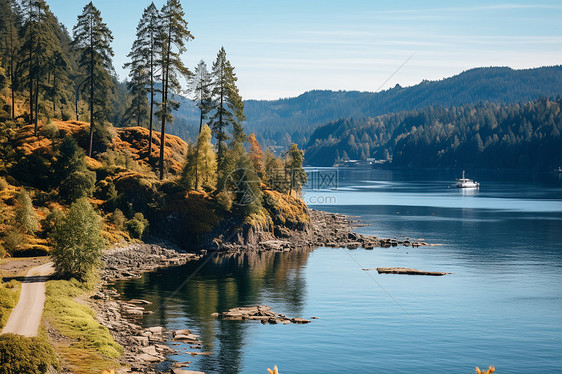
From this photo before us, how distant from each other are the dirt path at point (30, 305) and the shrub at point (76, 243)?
2.59m

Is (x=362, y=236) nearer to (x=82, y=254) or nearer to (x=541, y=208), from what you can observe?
(x=82, y=254)

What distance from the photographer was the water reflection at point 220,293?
4988 centimetres

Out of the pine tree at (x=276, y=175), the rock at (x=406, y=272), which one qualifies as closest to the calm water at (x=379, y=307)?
the rock at (x=406, y=272)

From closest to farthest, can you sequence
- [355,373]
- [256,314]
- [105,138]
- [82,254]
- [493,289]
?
[355,373] < [256,314] < [82,254] < [493,289] < [105,138]

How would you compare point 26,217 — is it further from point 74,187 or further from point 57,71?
point 57,71

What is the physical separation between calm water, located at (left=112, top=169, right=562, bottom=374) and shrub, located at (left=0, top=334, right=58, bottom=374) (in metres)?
11.6

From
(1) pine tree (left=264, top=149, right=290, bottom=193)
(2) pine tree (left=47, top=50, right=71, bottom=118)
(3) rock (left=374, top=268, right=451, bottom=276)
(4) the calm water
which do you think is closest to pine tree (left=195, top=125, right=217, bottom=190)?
(4) the calm water

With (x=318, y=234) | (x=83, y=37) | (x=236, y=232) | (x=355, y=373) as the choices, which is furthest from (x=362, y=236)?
(x=355, y=373)

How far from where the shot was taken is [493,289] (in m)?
73.8

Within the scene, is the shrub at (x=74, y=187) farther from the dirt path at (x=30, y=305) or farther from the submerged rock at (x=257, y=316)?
the submerged rock at (x=257, y=316)

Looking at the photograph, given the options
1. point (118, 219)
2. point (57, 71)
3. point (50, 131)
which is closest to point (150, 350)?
point (118, 219)

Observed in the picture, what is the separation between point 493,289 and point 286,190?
189 ft

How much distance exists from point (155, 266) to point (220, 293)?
16.9 meters

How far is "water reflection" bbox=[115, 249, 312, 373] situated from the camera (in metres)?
49.9
